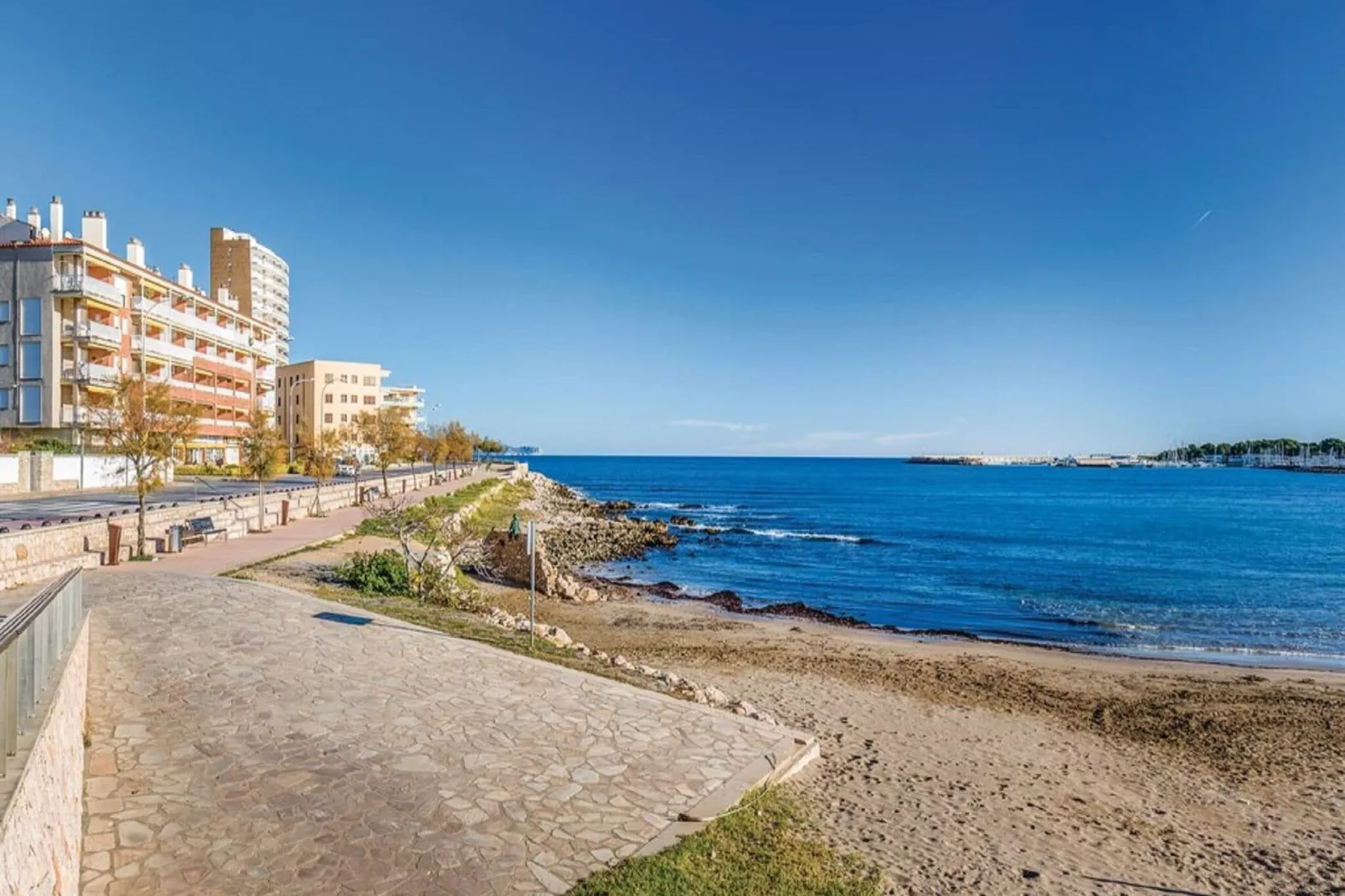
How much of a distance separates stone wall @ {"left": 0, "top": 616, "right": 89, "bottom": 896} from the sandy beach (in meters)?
6.22

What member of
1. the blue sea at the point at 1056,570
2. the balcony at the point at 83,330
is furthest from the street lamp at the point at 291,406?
the blue sea at the point at 1056,570

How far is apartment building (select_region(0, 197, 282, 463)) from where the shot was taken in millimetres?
41844

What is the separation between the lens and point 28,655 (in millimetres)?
5402

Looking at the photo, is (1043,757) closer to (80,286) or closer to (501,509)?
(501,509)

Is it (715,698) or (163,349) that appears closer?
(715,698)

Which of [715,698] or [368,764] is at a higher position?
[368,764]

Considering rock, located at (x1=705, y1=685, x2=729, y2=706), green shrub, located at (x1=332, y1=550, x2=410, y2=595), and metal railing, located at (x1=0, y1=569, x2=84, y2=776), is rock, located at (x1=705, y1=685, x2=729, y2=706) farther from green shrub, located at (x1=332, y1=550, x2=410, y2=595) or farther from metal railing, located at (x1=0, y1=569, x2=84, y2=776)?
green shrub, located at (x1=332, y1=550, x2=410, y2=595)

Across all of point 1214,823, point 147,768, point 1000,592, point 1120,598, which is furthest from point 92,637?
point 1120,598

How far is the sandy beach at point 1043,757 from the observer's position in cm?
766

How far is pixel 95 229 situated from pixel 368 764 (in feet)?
182

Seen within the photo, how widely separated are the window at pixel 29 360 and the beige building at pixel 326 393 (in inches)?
1977

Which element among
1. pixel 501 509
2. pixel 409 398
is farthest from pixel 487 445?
pixel 501 509

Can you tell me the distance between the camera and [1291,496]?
328 ft

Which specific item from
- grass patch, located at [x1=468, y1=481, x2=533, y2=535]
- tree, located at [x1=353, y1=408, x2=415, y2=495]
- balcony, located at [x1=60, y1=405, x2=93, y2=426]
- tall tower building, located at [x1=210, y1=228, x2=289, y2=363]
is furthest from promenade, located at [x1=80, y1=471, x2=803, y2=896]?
tall tower building, located at [x1=210, y1=228, x2=289, y2=363]
